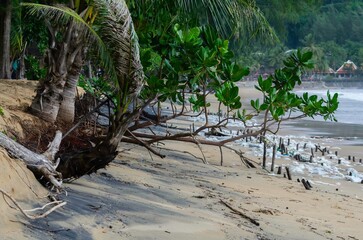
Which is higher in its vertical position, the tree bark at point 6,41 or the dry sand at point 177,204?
the tree bark at point 6,41

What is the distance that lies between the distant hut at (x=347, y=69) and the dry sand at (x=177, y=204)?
286 ft

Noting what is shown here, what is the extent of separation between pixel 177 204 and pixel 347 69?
305ft

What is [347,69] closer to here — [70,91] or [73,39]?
[70,91]

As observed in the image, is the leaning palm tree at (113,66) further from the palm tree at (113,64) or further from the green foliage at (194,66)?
the green foliage at (194,66)

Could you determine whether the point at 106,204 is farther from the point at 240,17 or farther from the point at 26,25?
the point at 26,25

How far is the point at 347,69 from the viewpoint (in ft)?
313

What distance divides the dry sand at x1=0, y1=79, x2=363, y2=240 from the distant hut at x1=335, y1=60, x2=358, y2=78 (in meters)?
87.3

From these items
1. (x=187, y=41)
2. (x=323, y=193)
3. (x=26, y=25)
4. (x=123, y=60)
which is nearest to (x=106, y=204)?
(x=123, y=60)

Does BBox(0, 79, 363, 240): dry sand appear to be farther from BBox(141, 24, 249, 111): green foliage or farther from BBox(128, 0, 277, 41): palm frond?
BBox(128, 0, 277, 41): palm frond

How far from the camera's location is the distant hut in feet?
311

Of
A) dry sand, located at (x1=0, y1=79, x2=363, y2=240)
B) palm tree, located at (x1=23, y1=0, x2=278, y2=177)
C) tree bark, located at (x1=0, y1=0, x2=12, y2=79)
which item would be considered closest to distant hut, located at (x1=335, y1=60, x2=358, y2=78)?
tree bark, located at (x1=0, y1=0, x2=12, y2=79)

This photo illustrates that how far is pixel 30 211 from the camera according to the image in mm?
4496

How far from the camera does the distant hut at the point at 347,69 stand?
94.7 metres

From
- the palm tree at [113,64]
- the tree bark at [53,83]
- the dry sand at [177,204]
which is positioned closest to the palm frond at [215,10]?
the tree bark at [53,83]
